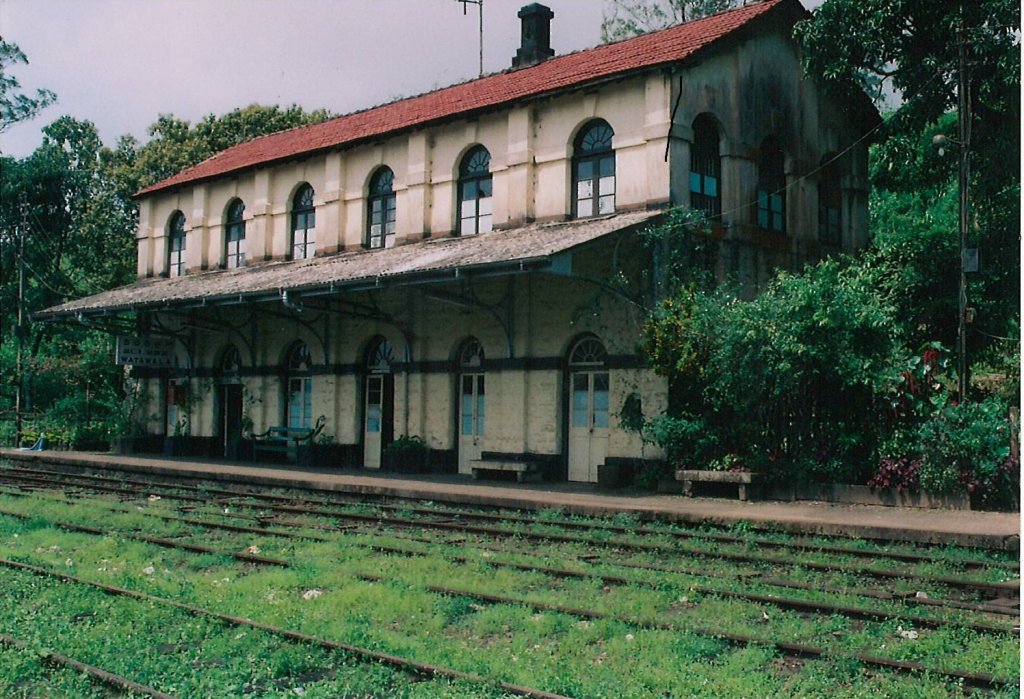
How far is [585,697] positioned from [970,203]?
55.5ft

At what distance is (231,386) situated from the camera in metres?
28.7

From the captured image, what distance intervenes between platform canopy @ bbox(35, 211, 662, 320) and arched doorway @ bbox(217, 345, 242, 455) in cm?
219

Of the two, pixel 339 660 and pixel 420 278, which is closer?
pixel 339 660

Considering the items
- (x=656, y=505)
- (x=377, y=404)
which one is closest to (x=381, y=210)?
(x=377, y=404)

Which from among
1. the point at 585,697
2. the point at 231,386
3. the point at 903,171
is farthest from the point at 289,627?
the point at 231,386

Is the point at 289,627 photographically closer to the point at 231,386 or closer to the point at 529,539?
the point at 529,539

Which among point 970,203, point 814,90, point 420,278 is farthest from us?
point 814,90

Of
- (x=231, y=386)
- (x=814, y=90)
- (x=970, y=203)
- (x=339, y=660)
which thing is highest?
(x=814, y=90)

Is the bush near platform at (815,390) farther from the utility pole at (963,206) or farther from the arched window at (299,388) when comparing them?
the arched window at (299,388)

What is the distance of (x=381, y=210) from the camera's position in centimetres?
2492

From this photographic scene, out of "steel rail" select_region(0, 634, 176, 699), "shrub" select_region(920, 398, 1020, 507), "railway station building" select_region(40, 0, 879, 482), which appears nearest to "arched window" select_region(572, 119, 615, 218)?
"railway station building" select_region(40, 0, 879, 482)

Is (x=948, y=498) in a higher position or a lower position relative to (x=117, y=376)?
lower

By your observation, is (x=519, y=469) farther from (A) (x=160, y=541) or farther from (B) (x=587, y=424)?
(A) (x=160, y=541)

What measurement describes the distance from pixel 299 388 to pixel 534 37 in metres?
10.0
